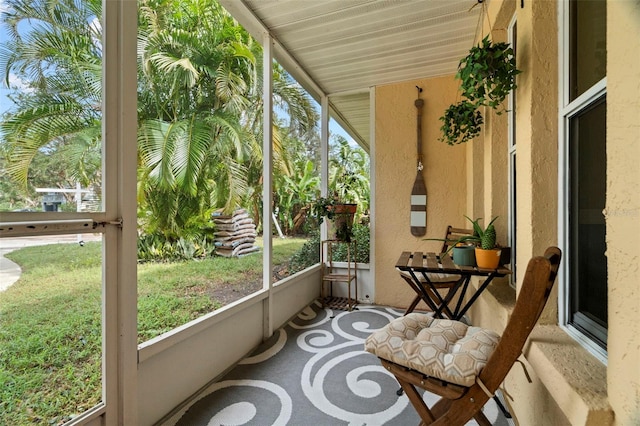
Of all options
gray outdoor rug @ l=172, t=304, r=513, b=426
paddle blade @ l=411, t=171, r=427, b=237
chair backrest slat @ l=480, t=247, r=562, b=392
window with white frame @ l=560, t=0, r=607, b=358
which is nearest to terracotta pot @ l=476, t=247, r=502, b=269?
window with white frame @ l=560, t=0, r=607, b=358

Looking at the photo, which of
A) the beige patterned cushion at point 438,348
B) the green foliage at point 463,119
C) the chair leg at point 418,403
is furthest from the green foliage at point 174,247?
the green foliage at point 463,119

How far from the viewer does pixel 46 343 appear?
1.13 m

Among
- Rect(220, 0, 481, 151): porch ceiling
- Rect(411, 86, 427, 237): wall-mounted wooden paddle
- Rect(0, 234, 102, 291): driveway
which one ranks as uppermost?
Rect(220, 0, 481, 151): porch ceiling

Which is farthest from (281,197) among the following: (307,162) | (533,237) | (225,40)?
(533,237)

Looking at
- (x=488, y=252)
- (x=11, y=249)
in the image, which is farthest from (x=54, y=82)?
(x=488, y=252)

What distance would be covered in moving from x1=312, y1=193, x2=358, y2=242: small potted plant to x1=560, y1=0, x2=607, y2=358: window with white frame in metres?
2.21

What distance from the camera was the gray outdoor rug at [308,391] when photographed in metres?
1.54

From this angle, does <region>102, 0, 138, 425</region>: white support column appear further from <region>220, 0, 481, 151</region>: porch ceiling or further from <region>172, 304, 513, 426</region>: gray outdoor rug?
<region>220, 0, 481, 151</region>: porch ceiling

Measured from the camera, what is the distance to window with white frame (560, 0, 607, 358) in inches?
40.7

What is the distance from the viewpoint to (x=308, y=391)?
1.77 metres

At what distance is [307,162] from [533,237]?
2912 mm

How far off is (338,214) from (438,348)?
2243mm

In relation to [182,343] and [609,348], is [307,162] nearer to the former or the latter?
[182,343]

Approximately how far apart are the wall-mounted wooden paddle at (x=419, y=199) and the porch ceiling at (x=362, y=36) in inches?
19.7
